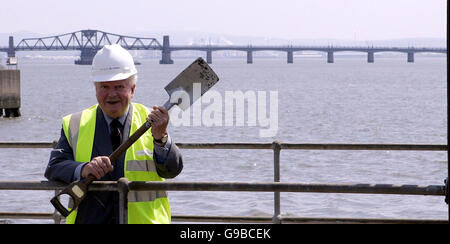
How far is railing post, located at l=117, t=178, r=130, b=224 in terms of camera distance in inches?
177

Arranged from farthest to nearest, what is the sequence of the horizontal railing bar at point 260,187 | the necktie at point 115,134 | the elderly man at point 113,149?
the necktie at point 115,134 → the elderly man at point 113,149 → the horizontal railing bar at point 260,187

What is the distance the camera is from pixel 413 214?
63.6ft

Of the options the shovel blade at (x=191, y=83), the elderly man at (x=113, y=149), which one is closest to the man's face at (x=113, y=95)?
the elderly man at (x=113, y=149)

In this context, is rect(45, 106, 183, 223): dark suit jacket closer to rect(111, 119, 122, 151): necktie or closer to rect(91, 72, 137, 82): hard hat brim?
rect(111, 119, 122, 151): necktie

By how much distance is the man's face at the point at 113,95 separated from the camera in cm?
468

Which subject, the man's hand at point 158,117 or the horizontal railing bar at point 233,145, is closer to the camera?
the man's hand at point 158,117

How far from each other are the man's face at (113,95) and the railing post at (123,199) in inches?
16.0

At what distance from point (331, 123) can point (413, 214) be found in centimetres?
3679

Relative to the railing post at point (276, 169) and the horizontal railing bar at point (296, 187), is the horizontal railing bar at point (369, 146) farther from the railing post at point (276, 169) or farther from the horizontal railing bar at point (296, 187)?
the horizontal railing bar at point (296, 187)

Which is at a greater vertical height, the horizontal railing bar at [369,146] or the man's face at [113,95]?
the man's face at [113,95]

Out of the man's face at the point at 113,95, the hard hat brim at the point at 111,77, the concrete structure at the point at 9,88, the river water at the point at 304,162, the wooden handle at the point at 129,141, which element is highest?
the hard hat brim at the point at 111,77

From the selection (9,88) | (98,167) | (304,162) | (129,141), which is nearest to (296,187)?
(129,141)

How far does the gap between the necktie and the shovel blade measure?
34cm

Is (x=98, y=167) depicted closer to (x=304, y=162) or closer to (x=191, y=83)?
(x=191, y=83)
